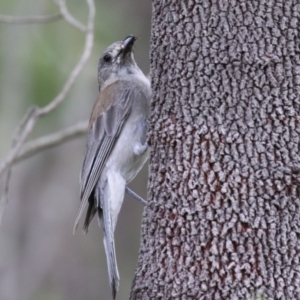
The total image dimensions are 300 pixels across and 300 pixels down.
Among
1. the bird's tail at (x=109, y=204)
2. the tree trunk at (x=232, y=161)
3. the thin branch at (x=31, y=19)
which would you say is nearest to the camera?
the tree trunk at (x=232, y=161)

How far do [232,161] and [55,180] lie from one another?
8.76m

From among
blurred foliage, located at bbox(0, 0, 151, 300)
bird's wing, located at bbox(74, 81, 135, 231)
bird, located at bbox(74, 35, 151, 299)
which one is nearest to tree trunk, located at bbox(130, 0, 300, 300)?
bird, located at bbox(74, 35, 151, 299)

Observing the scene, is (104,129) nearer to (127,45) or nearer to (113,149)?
(113,149)

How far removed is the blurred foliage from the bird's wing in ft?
13.1

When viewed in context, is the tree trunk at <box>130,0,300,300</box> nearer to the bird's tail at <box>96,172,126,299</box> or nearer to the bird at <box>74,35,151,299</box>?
the bird's tail at <box>96,172,126,299</box>

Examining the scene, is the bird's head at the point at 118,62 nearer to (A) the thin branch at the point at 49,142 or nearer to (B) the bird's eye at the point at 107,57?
(B) the bird's eye at the point at 107,57

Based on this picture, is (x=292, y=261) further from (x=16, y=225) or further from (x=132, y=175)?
(x=16, y=225)

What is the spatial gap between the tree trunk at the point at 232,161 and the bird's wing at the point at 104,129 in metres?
1.83

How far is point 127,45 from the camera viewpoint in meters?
6.08

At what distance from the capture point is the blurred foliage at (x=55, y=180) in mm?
10234

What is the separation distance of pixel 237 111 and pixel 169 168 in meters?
0.50

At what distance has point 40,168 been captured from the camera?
12.2m

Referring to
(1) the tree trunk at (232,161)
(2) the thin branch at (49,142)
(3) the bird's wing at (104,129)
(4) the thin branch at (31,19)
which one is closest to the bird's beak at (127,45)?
(3) the bird's wing at (104,129)

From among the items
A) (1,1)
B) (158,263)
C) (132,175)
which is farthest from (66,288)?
(158,263)
